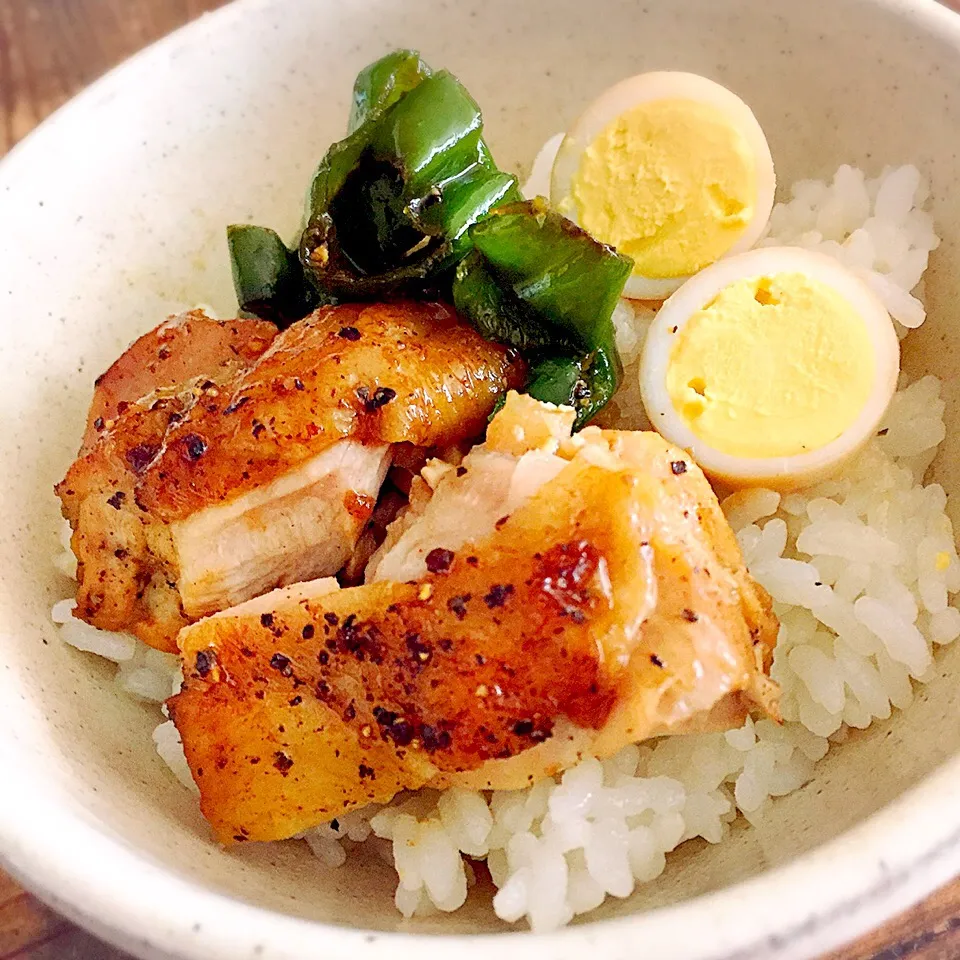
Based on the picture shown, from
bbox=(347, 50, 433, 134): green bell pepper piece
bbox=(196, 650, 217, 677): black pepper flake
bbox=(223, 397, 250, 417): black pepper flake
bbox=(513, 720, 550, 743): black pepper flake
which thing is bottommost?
bbox=(513, 720, 550, 743): black pepper flake

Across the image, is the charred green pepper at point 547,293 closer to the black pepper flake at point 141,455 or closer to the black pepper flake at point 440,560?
the black pepper flake at point 440,560

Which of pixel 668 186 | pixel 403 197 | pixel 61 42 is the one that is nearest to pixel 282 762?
pixel 403 197

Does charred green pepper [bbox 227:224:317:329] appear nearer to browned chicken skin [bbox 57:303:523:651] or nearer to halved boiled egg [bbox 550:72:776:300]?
browned chicken skin [bbox 57:303:523:651]

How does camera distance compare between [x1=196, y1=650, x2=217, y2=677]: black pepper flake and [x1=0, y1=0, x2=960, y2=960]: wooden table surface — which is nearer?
[x1=196, y1=650, x2=217, y2=677]: black pepper flake

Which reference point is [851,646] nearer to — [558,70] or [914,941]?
[914,941]

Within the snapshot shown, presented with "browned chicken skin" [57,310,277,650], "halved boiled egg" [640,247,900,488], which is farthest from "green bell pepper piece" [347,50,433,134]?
"halved boiled egg" [640,247,900,488]

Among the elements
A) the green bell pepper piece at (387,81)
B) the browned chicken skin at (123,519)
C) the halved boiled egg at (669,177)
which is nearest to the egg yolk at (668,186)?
the halved boiled egg at (669,177)
